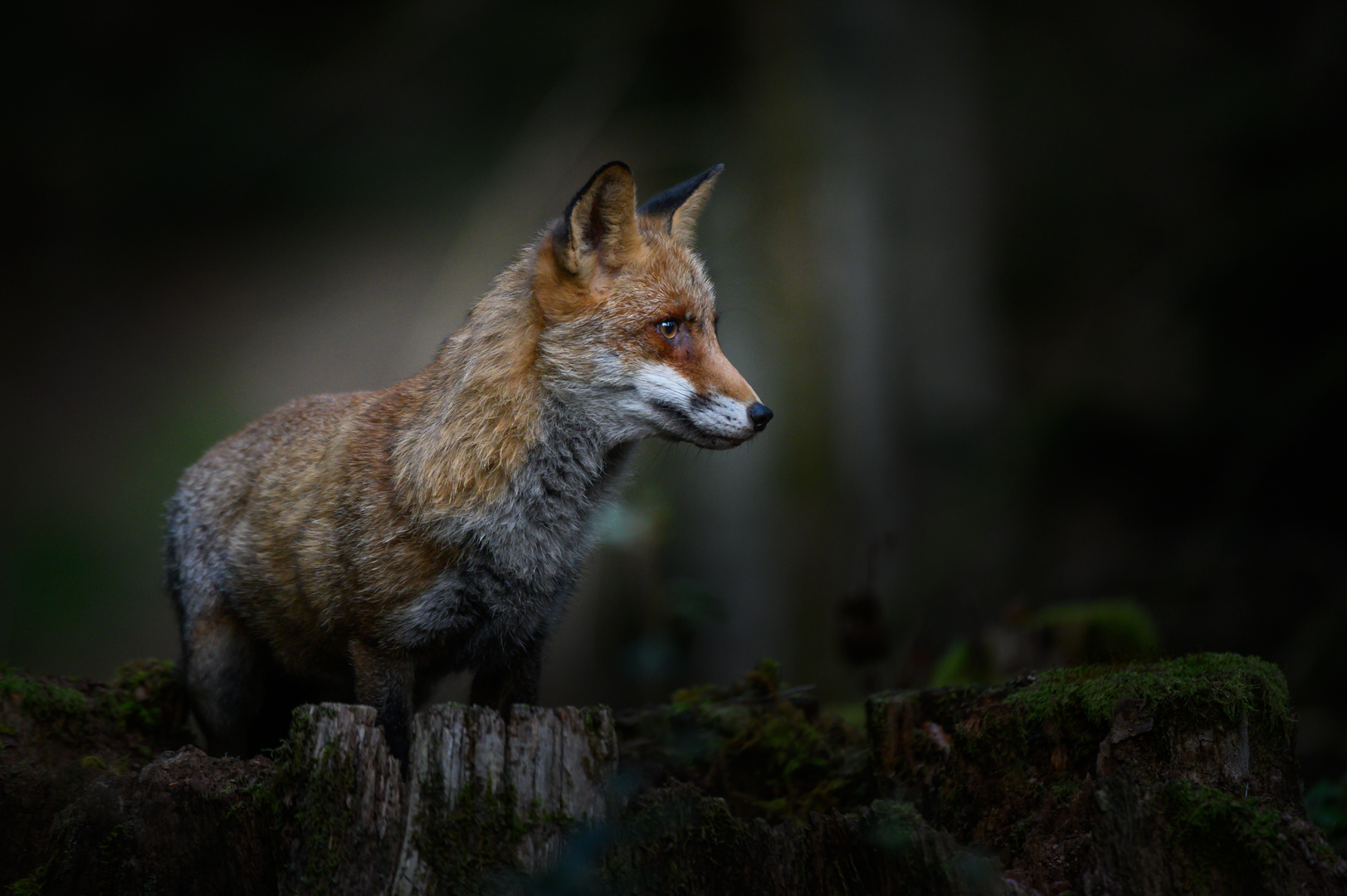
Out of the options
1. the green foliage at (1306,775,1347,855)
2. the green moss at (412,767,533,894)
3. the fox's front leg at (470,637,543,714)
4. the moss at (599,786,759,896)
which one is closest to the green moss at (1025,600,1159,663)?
the green foliage at (1306,775,1347,855)

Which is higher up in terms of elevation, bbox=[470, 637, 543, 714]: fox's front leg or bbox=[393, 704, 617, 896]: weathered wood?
bbox=[470, 637, 543, 714]: fox's front leg

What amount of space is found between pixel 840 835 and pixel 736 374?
59.5 inches

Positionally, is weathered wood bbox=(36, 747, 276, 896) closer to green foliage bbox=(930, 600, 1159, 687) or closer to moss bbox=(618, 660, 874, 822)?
moss bbox=(618, 660, 874, 822)

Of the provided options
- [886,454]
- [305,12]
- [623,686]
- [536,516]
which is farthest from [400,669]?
[305,12]

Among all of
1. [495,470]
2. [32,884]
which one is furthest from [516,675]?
[32,884]

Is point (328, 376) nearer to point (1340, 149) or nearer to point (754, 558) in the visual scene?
point (754, 558)

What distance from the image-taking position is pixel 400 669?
121 inches

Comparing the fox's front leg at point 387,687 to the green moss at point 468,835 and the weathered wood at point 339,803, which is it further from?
the green moss at point 468,835

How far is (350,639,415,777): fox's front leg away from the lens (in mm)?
3010

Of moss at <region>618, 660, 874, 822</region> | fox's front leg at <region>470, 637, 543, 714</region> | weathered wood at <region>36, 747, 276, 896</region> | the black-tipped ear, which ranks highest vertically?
the black-tipped ear

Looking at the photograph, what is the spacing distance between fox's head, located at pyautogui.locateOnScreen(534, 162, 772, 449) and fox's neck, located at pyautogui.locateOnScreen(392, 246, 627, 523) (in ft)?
0.25

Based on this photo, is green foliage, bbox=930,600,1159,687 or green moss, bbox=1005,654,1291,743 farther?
green foliage, bbox=930,600,1159,687

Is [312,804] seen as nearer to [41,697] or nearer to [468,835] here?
[468,835]

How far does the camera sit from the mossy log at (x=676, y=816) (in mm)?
2057
